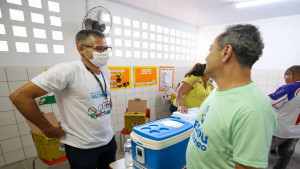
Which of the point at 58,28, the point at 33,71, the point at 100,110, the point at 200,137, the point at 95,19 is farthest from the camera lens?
the point at 95,19

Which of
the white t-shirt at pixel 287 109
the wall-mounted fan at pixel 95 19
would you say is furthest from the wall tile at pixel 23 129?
the white t-shirt at pixel 287 109

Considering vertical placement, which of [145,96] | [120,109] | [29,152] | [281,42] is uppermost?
[281,42]

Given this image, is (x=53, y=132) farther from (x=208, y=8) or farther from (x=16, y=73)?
(x=208, y=8)

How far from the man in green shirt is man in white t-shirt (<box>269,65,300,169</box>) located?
1.44 metres

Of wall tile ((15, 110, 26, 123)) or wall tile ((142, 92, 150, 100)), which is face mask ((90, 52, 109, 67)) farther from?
wall tile ((142, 92, 150, 100))

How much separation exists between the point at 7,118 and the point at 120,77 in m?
1.63

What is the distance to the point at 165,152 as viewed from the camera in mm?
792

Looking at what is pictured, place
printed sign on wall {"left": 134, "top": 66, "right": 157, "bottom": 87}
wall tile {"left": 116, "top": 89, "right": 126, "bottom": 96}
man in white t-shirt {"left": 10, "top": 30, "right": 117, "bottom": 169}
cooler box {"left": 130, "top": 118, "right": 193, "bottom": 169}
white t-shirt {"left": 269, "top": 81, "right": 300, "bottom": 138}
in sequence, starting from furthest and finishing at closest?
1. printed sign on wall {"left": 134, "top": 66, "right": 157, "bottom": 87}
2. wall tile {"left": 116, "top": 89, "right": 126, "bottom": 96}
3. white t-shirt {"left": 269, "top": 81, "right": 300, "bottom": 138}
4. man in white t-shirt {"left": 10, "top": 30, "right": 117, "bottom": 169}
5. cooler box {"left": 130, "top": 118, "right": 193, "bottom": 169}

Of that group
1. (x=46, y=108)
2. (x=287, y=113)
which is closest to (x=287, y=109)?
(x=287, y=113)

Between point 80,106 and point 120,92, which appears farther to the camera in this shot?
point 120,92

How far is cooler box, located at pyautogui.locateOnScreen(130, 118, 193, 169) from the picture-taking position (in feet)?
2.55

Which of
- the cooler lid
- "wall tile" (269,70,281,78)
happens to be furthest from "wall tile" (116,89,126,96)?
"wall tile" (269,70,281,78)

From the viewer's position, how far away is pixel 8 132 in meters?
1.88

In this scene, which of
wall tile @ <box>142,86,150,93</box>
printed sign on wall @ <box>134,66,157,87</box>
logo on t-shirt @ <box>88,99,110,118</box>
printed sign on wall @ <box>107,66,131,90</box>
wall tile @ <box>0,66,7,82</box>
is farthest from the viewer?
wall tile @ <box>142,86,150,93</box>
